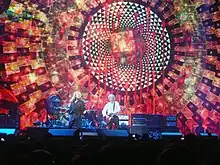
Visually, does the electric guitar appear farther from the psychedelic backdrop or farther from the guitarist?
the psychedelic backdrop

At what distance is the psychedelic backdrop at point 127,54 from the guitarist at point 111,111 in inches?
8.8

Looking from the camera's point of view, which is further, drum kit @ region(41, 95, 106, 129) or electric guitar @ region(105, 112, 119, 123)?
electric guitar @ region(105, 112, 119, 123)

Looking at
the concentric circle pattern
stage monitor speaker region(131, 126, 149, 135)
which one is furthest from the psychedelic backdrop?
stage monitor speaker region(131, 126, 149, 135)

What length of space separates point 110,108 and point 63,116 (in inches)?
55.2

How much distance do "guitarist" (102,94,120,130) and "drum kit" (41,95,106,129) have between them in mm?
185

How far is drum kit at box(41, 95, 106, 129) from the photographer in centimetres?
1001

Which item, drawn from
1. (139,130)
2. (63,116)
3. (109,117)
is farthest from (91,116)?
(139,130)

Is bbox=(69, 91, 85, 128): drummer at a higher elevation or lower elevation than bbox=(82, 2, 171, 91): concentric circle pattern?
lower

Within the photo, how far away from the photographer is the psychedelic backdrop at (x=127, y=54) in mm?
11016

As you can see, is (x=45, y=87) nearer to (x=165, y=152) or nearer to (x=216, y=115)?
(x=216, y=115)

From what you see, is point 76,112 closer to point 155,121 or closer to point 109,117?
point 109,117

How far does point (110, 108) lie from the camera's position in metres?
10.9

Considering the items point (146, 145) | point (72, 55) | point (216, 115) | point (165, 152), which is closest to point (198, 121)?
point (216, 115)

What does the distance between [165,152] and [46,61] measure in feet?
30.4
